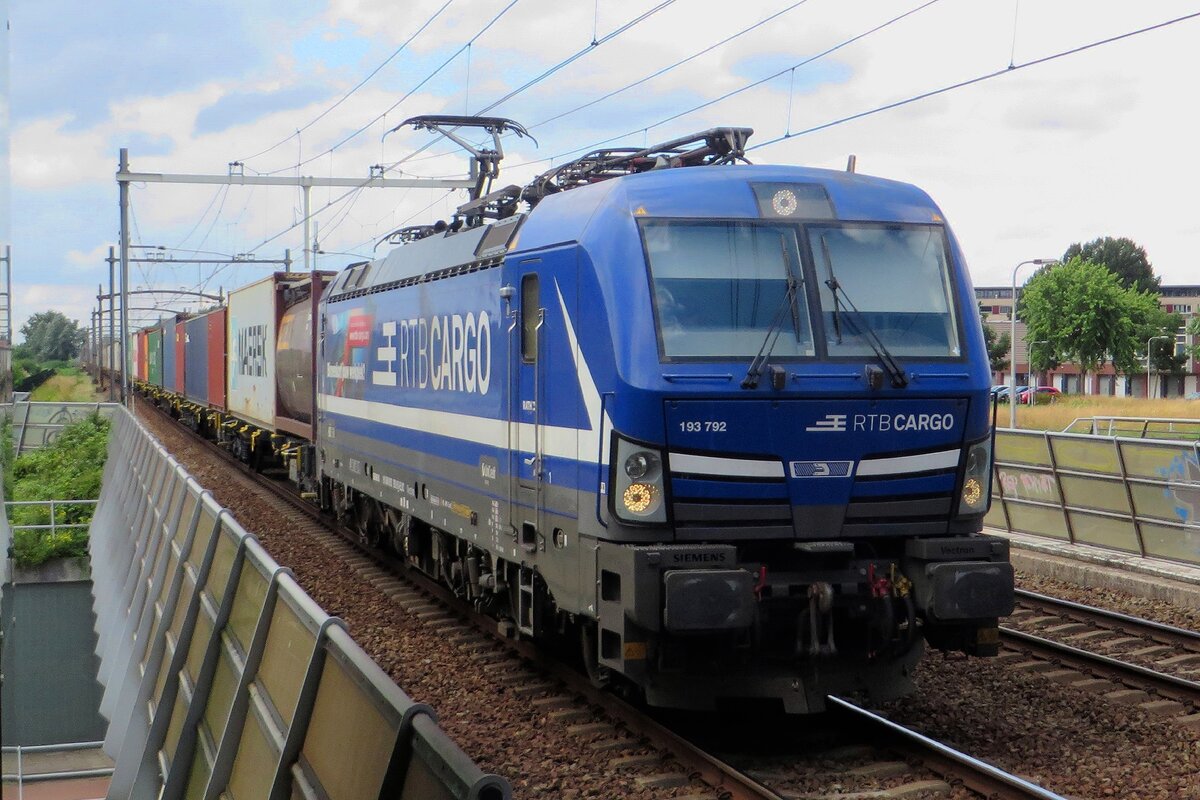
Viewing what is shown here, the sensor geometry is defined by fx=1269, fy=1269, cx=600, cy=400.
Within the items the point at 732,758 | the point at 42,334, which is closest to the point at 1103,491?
the point at 732,758

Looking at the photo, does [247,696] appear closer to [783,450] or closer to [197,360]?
[783,450]

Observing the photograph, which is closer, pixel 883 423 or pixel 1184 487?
pixel 883 423

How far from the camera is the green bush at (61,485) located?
27.5 m

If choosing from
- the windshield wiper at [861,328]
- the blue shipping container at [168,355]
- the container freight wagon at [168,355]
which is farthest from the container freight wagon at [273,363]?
the blue shipping container at [168,355]

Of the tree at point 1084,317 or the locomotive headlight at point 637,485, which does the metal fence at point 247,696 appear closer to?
the locomotive headlight at point 637,485

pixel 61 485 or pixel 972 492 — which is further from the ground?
pixel 972 492

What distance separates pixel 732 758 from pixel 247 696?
3.64 metres

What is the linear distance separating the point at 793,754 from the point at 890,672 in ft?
2.50

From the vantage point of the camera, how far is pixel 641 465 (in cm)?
706

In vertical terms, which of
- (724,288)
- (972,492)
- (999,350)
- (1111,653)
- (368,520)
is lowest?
(1111,653)

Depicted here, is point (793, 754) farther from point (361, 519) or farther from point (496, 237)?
point (361, 519)

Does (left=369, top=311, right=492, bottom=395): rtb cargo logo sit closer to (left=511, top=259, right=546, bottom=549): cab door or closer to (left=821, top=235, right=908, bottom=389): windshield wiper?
(left=511, top=259, right=546, bottom=549): cab door

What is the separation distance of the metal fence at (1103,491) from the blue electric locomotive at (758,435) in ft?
20.0

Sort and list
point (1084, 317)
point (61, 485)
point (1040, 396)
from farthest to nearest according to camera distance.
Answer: point (1040, 396) < point (1084, 317) < point (61, 485)
